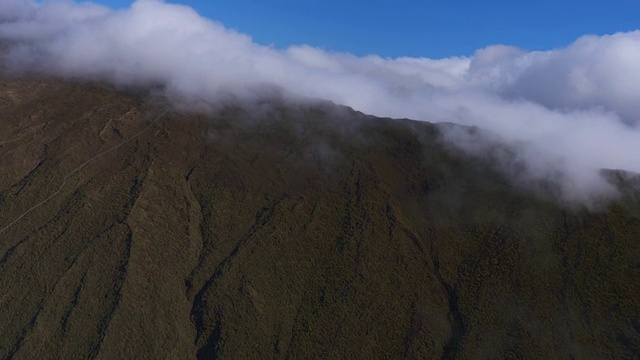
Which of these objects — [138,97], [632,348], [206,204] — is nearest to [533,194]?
[632,348]

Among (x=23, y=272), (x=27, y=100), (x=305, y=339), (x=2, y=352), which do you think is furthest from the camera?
(x=27, y=100)

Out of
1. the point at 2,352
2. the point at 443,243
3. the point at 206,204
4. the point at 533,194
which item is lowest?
the point at 2,352

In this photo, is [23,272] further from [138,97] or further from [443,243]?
[443,243]

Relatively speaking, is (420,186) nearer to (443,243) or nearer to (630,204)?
(443,243)

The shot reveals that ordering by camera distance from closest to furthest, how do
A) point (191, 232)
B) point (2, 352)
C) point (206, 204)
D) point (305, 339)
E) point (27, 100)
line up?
1. point (2, 352)
2. point (305, 339)
3. point (191, 232)
4. point (206, 204)
5. point (27, 100)

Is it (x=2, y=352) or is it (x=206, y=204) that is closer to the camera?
(x=2, y=352)

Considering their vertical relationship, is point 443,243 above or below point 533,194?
below
